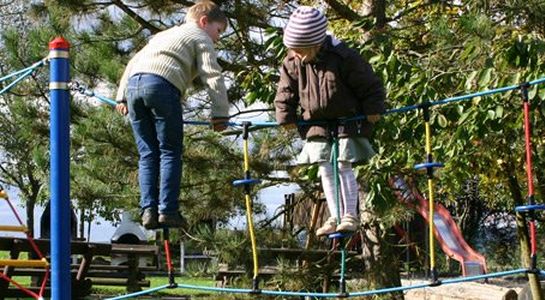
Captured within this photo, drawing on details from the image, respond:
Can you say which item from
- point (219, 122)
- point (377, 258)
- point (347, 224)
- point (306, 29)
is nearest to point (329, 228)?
point (347, 224)

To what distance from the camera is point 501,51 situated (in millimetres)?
6074

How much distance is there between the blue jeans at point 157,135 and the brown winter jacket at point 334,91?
57 cm

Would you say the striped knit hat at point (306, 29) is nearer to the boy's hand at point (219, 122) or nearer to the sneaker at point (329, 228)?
the boy's hand at point (219, 122)

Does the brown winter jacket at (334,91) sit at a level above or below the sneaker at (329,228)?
above

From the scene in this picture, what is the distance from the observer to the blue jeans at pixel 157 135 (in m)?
Result: 4.66

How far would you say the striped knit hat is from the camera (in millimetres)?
4586

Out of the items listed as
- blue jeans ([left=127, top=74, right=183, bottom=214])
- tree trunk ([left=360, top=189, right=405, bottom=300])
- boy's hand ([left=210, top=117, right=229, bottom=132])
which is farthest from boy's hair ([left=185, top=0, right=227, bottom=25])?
tree trunk ([left=360, top=189, right=405, bottom=300])

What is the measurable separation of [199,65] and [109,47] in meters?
3.95

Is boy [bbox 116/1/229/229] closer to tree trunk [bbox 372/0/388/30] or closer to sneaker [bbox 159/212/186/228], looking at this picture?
sneaker [bbox 159/212/186/228]

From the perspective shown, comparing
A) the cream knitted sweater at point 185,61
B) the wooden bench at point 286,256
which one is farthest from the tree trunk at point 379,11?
the cream knitted sweater at point 185,61

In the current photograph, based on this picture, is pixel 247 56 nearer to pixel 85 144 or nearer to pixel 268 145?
pixel 268 145

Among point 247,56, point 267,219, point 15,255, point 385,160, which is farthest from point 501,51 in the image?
point 15,255

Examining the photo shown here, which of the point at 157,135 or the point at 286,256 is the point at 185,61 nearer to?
the point at 157,135

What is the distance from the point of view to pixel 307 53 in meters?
4.72
